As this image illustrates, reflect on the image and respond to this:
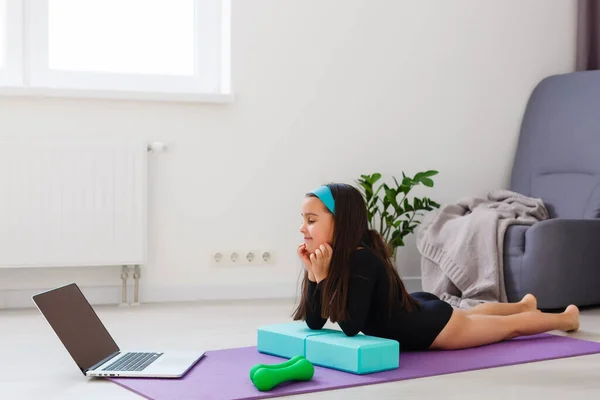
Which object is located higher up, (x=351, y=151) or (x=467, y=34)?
(x=467, y=34)

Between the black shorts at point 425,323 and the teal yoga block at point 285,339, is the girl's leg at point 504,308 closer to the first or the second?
the black shorts at point 425,323

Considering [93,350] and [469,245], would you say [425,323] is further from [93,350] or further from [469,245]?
[469,245]

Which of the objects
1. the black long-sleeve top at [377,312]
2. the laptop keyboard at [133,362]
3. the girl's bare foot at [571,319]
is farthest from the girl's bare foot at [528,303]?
the laptop keyboard at [133,362]

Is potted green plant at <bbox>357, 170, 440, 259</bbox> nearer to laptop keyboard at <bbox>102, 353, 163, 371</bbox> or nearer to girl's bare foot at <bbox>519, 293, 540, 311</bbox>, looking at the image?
girl's bare foot at <bbox>519, 293, 540, 311</bbox>

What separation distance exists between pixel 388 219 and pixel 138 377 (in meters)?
2.04

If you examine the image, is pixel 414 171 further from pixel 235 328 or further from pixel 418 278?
pixel 235 328

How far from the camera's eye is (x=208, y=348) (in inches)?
105

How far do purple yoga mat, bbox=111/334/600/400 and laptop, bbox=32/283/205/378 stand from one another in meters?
0.03

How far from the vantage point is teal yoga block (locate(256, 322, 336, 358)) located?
2.37 metres

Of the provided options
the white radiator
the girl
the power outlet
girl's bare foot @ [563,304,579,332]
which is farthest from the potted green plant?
the girl

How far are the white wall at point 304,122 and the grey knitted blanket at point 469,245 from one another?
16.2 inches

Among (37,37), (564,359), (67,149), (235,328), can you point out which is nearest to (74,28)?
(37,37)

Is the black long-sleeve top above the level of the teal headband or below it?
below

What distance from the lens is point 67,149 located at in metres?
3.62
